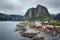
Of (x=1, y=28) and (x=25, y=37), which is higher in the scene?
(x=1, y=28)

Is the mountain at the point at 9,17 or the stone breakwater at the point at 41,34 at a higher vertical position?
the mountain at the point at 9,17

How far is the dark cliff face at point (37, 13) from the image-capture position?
4.59 metres

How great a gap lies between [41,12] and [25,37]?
1128mm

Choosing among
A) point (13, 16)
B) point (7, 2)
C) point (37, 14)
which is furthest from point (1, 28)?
point (37, 14)

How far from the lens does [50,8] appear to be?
15.5ft

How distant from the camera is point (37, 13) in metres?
4.61

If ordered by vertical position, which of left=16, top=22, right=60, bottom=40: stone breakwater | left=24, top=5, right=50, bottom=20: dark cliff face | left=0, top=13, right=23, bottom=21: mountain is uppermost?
left=24, top=5, right=50, bottom=20: dark cliff face

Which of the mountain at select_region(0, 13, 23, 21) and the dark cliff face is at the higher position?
the dark cliff face

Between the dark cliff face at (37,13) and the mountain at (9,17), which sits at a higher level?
the dark cliff face at (37,13)

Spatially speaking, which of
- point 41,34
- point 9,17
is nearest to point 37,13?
point 41,34

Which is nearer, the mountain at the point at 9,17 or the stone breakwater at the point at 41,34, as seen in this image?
the stone breakwater at the point at 41,34

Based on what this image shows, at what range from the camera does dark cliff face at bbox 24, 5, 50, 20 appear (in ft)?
15.1

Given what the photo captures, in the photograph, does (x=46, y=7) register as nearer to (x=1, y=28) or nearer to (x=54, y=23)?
(x=54, y=23)

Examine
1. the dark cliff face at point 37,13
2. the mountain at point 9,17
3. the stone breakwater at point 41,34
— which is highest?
the dark cliff face at point 37,13
